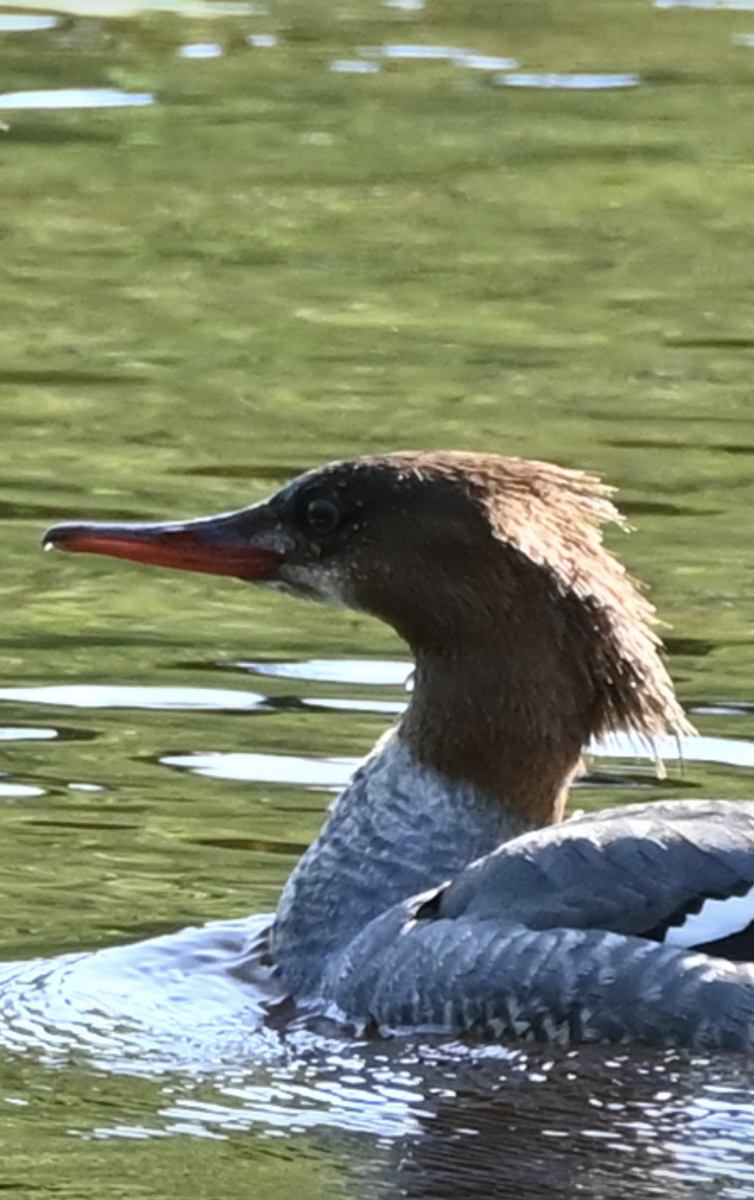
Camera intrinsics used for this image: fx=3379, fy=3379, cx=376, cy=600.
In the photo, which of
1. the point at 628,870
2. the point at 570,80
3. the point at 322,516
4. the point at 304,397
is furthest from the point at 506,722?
the point at 570,80

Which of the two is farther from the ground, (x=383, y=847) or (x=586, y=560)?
(x=586, y=560)

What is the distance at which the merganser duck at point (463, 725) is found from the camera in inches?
269

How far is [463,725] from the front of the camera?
748 centimetres

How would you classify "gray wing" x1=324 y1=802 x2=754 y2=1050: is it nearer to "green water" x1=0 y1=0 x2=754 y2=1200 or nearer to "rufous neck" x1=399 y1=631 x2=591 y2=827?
"green water" x1=0 y1=0 x2=754 y2=1200

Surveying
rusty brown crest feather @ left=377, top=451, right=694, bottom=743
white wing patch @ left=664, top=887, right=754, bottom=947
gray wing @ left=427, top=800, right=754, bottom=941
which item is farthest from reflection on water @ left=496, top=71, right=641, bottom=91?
white wing patch @ left=664, top=887, right=754, bottom=947

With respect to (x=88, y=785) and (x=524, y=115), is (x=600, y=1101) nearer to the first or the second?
(x=88, y=785)

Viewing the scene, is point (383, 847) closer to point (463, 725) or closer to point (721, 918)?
point (463, 725)

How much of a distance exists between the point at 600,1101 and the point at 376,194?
9.99 metres

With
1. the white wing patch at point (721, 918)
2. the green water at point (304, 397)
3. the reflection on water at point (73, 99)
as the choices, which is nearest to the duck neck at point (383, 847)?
the green water at point (304, 397)

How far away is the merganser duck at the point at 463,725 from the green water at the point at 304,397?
0.93ft

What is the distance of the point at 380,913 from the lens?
740 centimetres

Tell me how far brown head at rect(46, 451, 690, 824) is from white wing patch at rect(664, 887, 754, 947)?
767 mm

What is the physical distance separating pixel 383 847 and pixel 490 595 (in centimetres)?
62

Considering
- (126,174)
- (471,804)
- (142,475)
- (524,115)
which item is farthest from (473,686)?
(524,115)
